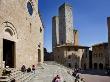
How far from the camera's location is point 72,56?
178 ft

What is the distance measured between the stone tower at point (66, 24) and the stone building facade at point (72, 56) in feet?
6.19

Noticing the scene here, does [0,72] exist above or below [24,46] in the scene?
below

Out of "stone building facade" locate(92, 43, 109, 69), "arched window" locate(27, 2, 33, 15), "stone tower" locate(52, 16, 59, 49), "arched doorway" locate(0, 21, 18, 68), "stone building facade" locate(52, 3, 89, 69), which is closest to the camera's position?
"arched doorway" locate(0, 21, 18, 68)

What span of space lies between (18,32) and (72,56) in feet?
107

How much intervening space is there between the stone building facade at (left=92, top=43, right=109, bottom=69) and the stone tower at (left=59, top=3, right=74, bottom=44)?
8095 mm

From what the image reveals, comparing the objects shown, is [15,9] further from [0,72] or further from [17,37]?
[0,72]

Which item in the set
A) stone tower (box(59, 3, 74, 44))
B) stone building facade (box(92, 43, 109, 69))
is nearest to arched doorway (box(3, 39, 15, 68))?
stone tower (box(59, 3, 74, 44))

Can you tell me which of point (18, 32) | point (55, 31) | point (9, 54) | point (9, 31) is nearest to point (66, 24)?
point (55, 31)

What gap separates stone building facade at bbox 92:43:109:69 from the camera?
55.5 metres

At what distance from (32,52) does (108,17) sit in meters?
27.5

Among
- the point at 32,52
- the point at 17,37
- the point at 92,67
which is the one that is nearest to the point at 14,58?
the point at 17,37

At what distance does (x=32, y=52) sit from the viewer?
28188mm

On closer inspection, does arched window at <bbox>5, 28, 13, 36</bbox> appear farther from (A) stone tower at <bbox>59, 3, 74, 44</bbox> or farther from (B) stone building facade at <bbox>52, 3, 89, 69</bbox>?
(A) stone tower at <bbox>59, 3, 74, 44</bbox>

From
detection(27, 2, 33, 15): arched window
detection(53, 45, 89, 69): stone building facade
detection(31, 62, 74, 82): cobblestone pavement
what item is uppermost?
detection(27, 2, 33, 15): arched window
